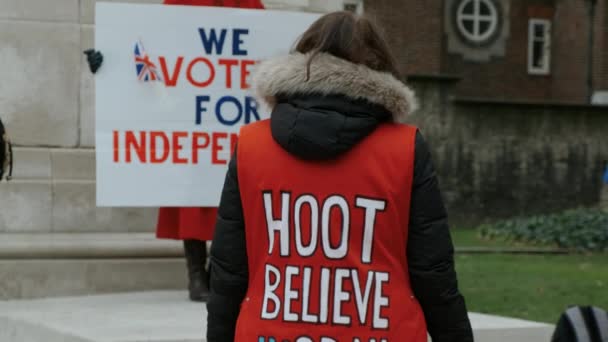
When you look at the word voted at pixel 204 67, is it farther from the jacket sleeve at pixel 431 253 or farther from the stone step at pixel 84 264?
the jacket sleeve at pixel 431 253

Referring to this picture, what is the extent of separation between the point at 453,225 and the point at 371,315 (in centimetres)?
2844

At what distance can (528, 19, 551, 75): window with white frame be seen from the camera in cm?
4216

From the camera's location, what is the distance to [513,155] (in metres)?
32.0

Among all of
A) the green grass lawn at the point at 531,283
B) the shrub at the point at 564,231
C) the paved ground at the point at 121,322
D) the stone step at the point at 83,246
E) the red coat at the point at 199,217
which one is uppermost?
the red coat at the point at 199,217

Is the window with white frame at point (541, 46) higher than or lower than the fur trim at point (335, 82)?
lower

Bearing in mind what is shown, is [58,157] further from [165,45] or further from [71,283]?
[165,45]

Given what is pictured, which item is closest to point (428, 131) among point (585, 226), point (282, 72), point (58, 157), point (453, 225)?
point (453, 225)

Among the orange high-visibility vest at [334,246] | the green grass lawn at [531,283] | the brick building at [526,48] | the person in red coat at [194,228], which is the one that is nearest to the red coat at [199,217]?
the person in red coat at [194,228]

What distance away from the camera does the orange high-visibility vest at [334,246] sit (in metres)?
3.50

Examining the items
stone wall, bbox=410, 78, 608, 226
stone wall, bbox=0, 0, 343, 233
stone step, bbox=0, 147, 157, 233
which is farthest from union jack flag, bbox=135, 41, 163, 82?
stone wall, bbox=410, 78, 608, 226

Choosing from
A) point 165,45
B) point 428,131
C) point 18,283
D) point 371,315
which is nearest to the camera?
point 371,315

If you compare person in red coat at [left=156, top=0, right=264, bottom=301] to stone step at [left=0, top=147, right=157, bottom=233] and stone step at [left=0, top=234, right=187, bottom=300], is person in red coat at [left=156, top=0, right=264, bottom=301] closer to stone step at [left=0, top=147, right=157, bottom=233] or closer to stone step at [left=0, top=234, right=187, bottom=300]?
stone step at [left=0, top=234, right=187, bottom=300]

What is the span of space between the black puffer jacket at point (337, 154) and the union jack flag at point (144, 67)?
3.53m

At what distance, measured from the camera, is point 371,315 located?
138 inches
